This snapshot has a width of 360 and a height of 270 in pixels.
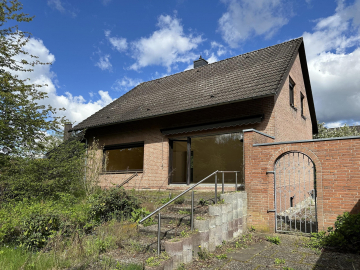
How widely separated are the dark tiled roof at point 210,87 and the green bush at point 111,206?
442 cm

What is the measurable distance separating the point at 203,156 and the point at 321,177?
5.70 meters

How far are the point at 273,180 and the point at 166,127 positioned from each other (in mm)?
5244

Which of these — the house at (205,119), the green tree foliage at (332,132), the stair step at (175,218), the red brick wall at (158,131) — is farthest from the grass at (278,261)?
the green tree foliage at (332,132)

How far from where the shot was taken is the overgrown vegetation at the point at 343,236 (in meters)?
5.38

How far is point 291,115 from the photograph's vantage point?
416 inches

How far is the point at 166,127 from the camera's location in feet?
35.9

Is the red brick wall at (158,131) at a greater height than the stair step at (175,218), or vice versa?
the red brick wall at (158,131)

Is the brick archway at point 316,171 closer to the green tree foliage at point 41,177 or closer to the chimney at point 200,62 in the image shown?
the green tree foliage at point 41,177

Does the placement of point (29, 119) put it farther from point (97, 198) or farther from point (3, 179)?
point (97, 198)

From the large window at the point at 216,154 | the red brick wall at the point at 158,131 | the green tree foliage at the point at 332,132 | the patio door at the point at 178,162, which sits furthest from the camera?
the green tree foliage at the point at 332,132

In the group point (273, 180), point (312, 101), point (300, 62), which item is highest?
point (300, 62)

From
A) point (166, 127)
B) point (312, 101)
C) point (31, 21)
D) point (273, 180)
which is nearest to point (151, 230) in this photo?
point (273, 180)

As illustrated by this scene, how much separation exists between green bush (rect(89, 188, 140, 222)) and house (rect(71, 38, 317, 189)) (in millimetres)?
3645

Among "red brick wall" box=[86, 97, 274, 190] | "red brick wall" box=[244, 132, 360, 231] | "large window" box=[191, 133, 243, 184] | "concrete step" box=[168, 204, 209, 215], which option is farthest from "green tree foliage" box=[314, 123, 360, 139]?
"concrete step" box=[168, 204, 209, 215]
